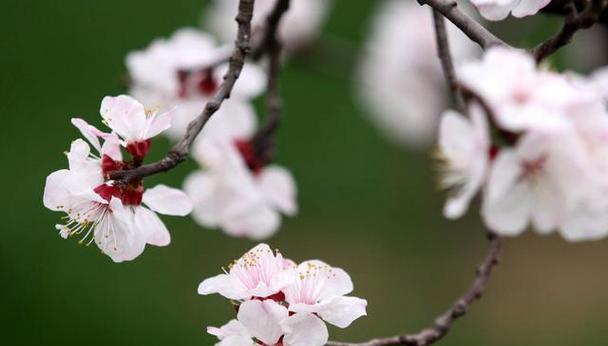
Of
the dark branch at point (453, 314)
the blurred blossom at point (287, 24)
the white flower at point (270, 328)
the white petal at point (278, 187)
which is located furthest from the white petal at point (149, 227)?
the blurred blossom at point (287, 24)

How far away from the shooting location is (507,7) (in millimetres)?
989

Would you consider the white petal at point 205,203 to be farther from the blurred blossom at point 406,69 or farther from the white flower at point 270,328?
the blurred blossom at point 406,69

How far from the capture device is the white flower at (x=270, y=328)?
36.4 inches

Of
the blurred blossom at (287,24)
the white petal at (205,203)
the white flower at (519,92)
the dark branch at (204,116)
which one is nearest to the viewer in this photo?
the white flower at (519,92)

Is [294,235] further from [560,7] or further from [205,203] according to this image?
[560,7]

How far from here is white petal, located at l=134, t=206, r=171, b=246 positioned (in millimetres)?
996

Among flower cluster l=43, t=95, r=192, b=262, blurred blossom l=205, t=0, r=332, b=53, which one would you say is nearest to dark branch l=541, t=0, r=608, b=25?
flower cluster l=43, t=95, r=192, b=262

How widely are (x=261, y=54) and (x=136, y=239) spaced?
0.56 m

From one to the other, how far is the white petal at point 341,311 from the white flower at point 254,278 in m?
0.04

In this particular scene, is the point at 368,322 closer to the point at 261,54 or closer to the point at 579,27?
the point at 261,54

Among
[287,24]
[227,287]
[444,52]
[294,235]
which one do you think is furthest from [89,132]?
[294,235]

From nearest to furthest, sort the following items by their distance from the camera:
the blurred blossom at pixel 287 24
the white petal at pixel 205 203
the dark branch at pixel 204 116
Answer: the dark branch at pixel 204 116, the white petal at pixel 205 203, the blurred blossom at pixel 287 24

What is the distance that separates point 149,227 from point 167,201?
3cm

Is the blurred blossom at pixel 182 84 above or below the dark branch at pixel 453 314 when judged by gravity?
above
